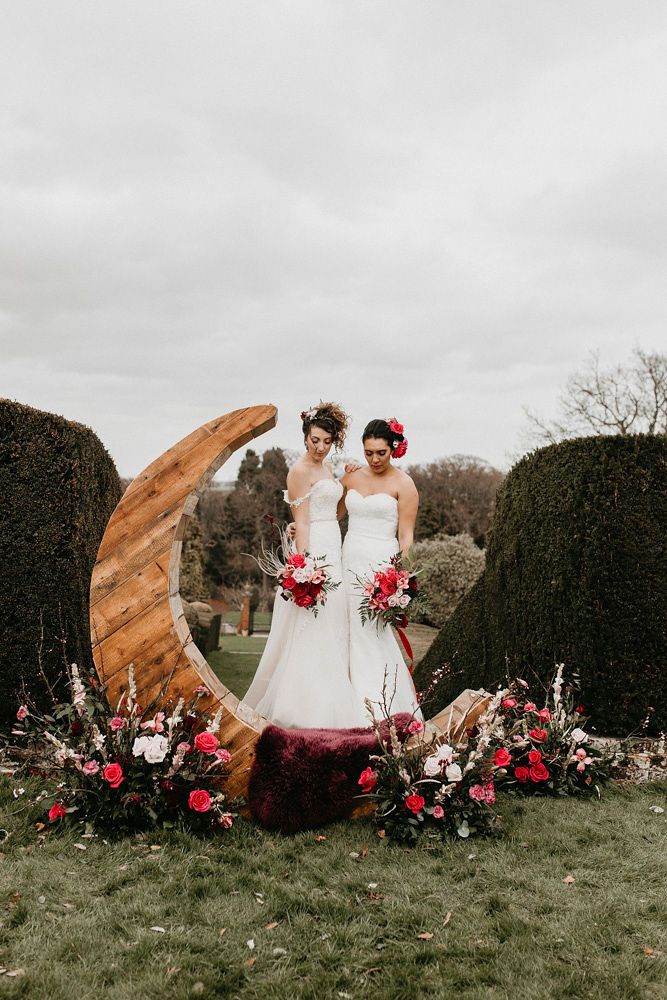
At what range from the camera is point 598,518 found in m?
5.23

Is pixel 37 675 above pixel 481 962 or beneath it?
above

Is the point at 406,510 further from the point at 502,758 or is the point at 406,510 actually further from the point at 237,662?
the point at 237,662

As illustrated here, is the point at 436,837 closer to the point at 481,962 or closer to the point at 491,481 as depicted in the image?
the point at 481,962

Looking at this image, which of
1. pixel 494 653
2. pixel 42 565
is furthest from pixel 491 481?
pixel 42 565

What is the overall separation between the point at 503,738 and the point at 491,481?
32801mm

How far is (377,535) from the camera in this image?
215 inches

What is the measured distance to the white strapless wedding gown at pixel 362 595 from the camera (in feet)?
17.1

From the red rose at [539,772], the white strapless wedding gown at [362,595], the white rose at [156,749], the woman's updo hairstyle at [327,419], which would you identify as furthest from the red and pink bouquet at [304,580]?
the red rose at [539,772]

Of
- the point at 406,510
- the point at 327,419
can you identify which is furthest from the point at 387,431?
the point at 406,510

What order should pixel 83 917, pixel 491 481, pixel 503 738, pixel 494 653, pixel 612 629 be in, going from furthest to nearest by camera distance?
pixel 491 481 < pixel 494 653 < pixel 612 629 < pixel 503 738 < pixel 83 917

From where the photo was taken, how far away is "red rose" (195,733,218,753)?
3.72 m

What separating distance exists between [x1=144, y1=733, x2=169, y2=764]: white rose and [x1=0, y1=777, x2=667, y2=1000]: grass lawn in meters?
0.43

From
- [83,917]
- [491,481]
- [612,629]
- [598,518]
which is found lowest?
[83,917]

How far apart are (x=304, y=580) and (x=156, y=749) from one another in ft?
5.58
